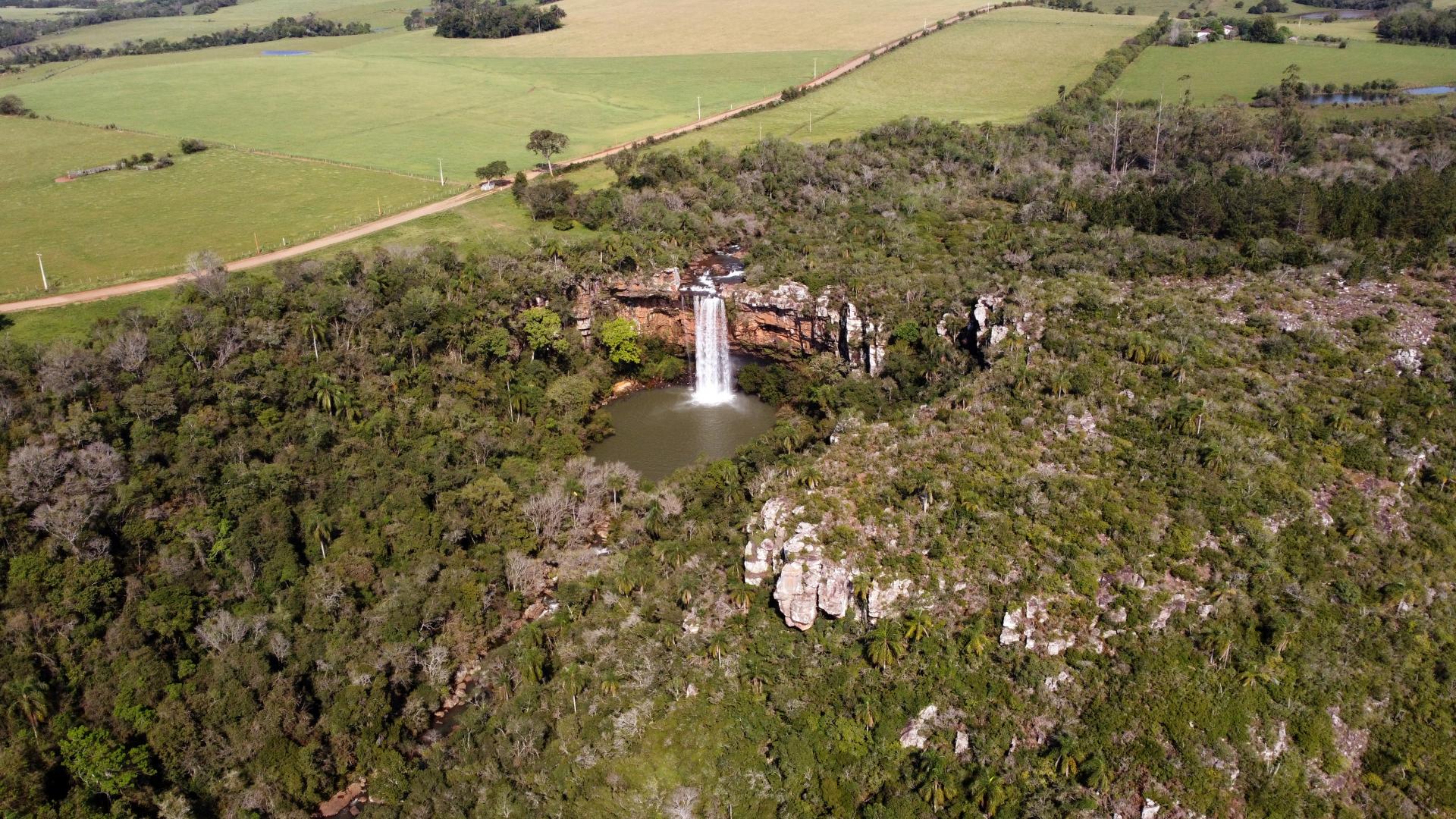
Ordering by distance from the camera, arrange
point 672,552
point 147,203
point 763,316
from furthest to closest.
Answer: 1. point 147,203
2. point 763,316
3. point 672,552

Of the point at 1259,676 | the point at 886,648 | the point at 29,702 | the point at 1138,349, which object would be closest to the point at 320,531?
the point at 29,702

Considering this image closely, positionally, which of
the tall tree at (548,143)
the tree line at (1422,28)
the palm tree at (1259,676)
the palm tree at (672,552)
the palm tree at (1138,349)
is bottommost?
the palm tree at (1259,676)

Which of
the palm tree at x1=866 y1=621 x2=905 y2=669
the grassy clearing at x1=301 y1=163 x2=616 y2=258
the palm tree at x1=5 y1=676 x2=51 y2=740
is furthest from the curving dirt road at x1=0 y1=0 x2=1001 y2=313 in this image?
the palm tree at x1=866 y1=621 x2=905 y2=669

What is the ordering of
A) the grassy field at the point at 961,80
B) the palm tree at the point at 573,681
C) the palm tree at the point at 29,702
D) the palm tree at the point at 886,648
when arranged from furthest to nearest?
the grassy field at the point at 961,80, the palm tree at the point at 573,681, the palm tree at the point at 886,648, the palm tree at the point at 29,702

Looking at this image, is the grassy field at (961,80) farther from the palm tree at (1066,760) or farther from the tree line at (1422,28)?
the palm tree at (1066,760)

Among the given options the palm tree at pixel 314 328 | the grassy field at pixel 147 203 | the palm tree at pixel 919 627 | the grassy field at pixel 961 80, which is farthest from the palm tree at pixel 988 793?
the grassy field at pixel 961 80

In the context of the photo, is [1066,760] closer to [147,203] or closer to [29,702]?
[29,702]

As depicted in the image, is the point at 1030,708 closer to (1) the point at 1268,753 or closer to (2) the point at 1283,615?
(1) the point at 1268,753
